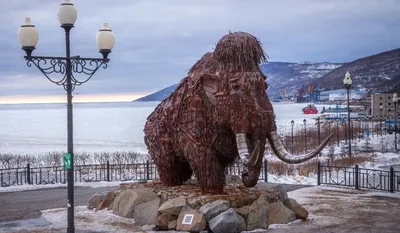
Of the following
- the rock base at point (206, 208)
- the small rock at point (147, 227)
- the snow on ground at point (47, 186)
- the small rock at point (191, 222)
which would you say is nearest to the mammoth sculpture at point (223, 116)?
the rock base at point (206, 208)

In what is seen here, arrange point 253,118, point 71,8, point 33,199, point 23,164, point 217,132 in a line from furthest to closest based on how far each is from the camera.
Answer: point 23,164 → point 33,199 → point 217,132 → point 253,118 → point 71,8

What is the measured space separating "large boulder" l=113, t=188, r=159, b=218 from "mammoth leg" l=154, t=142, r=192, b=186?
0.66 metres

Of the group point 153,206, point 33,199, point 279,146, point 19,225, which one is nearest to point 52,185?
point 33,199

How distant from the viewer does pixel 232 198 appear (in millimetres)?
11148

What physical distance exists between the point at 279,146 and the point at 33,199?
8.31 m

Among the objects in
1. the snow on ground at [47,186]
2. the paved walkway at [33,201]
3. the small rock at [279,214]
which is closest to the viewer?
the small rock at [279,214]

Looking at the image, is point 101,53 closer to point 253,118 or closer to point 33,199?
point 253,118

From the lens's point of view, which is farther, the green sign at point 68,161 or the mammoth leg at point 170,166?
the mammoth leg at point 170,166

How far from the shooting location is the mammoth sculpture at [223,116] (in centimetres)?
1062

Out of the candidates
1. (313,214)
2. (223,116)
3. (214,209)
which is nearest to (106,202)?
(214,209)

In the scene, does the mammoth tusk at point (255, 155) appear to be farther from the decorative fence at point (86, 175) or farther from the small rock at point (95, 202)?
the decorative fence at point (86, 175)

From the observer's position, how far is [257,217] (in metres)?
11.0

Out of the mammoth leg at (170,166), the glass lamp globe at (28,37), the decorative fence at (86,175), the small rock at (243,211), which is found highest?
the glass lamp globe at (28,37)

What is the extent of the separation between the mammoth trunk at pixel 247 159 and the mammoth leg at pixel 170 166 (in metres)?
2.45
